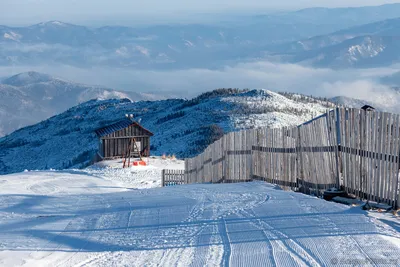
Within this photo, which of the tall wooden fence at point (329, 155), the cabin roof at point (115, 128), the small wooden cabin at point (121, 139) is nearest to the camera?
the tall wooden fence at point (329, 155)

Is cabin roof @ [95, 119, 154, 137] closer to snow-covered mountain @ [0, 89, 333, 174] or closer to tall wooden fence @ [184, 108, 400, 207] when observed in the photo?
snow-covered mountain @ [0, 89, 333, 174]

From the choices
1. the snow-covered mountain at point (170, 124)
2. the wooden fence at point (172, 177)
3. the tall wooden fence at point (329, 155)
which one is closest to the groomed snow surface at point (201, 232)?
the tall wooden fence at point (329, 155)

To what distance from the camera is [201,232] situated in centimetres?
1033

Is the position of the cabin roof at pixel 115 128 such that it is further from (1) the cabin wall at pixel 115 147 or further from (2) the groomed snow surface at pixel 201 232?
(2) the groomed snow surface at pixel 201 232

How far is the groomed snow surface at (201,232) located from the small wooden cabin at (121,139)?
98.6 ft

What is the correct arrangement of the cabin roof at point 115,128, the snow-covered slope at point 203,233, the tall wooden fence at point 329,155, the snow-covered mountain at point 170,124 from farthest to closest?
the snow-covered mountain at point 170,124 < the cabin roof at point 115,128 < the tall wooden fence at point 329,155 < the snow-covered slope at point 203,233

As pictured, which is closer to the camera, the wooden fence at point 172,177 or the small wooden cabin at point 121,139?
the wooden fence at point 172,177

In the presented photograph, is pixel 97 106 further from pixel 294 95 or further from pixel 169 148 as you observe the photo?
pixel 169 148

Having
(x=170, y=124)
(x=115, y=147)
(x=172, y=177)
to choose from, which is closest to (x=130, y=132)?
(x=115, y=147)

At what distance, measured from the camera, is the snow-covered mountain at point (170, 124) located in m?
80.4

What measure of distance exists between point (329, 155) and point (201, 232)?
173 inches

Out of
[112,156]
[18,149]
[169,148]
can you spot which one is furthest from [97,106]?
[112,156]

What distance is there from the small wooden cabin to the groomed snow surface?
3004 centimetres

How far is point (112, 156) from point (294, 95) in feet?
263
